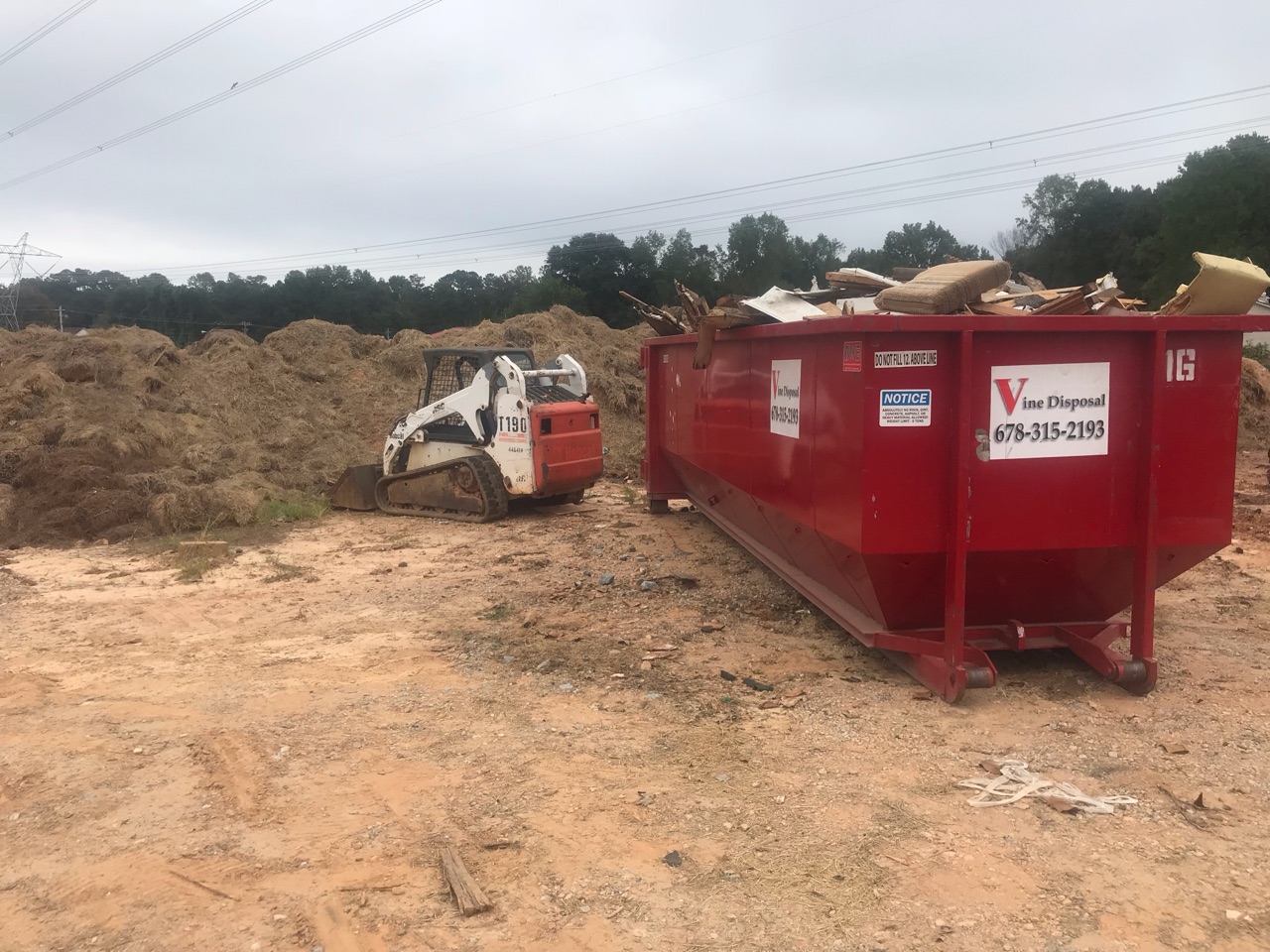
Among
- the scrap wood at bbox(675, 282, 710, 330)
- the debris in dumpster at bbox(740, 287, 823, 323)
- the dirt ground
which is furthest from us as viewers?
the scrap wood at bbox(675, 282, 710, 330)

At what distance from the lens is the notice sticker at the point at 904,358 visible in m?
4.95

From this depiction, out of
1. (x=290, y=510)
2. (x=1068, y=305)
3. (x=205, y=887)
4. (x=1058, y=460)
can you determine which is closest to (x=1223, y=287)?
(x=1068, y=305)

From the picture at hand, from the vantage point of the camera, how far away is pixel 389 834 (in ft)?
12.9

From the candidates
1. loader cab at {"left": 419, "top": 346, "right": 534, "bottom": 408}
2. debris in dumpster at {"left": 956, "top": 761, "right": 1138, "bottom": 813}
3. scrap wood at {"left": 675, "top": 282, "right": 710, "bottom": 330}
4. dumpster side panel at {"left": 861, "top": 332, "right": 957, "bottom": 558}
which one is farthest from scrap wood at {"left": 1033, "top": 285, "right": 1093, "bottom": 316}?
loader cab at {"left": 419, "top": 346, "right": 534, "bottom": 408}

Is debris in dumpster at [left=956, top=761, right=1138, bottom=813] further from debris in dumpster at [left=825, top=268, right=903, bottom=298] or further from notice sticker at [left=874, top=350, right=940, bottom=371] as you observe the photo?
debris in dumpster at [left=825, top=268, right=903, bottom=298]

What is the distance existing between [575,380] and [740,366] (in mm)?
5159

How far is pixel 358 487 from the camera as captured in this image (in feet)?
42.1

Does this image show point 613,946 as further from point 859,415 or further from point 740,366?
point 740,366

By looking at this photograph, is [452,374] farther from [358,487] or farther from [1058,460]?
[1058,460]

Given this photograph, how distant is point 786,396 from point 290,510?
820 centimetres

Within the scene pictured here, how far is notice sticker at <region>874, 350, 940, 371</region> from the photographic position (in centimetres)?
495

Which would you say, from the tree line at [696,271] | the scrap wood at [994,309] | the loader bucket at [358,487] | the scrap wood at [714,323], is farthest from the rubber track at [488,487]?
the tree line at [696,271]

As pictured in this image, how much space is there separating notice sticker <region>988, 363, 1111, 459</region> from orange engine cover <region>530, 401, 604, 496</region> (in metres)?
6.80

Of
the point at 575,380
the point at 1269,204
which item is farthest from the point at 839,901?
the point at 1269,204
